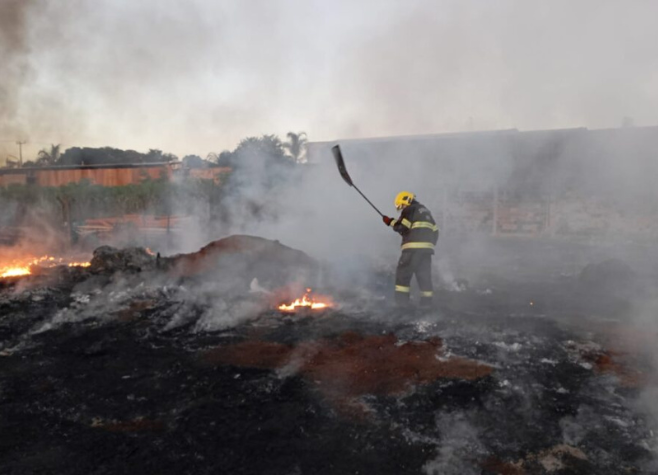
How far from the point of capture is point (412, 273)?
661 centimetres

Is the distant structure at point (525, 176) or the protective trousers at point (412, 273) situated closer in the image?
the protective trousers at point (412, 273)

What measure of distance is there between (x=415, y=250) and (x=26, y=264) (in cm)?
859

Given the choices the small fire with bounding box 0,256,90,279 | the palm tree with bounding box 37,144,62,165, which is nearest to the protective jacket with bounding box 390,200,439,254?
the small fire with bounding box 0,256,90,279

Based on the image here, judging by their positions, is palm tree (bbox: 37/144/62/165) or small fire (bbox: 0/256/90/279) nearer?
small fire (bbox: 0/256/90/279)

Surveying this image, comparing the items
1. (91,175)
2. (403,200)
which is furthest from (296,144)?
(403,200)

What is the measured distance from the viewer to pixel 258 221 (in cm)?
1150

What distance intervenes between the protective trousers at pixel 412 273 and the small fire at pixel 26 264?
20.9 feet

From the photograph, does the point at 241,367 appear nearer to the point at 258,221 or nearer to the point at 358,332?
the point at 358,332

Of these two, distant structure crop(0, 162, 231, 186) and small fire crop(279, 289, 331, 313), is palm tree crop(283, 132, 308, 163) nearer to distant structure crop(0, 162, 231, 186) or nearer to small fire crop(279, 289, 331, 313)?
distant structure crop(0, 162, 231, 186)

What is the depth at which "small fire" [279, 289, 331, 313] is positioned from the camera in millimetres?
6664

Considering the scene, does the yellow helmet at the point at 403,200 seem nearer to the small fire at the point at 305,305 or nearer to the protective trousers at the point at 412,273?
the protective trousers at the point at 412,273

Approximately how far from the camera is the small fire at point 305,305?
21.9ft

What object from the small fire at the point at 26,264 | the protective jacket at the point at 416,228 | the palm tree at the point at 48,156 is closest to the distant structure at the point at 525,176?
the protective jacket at the point at 416,228

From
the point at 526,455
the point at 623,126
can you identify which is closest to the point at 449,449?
the point at 526,455
